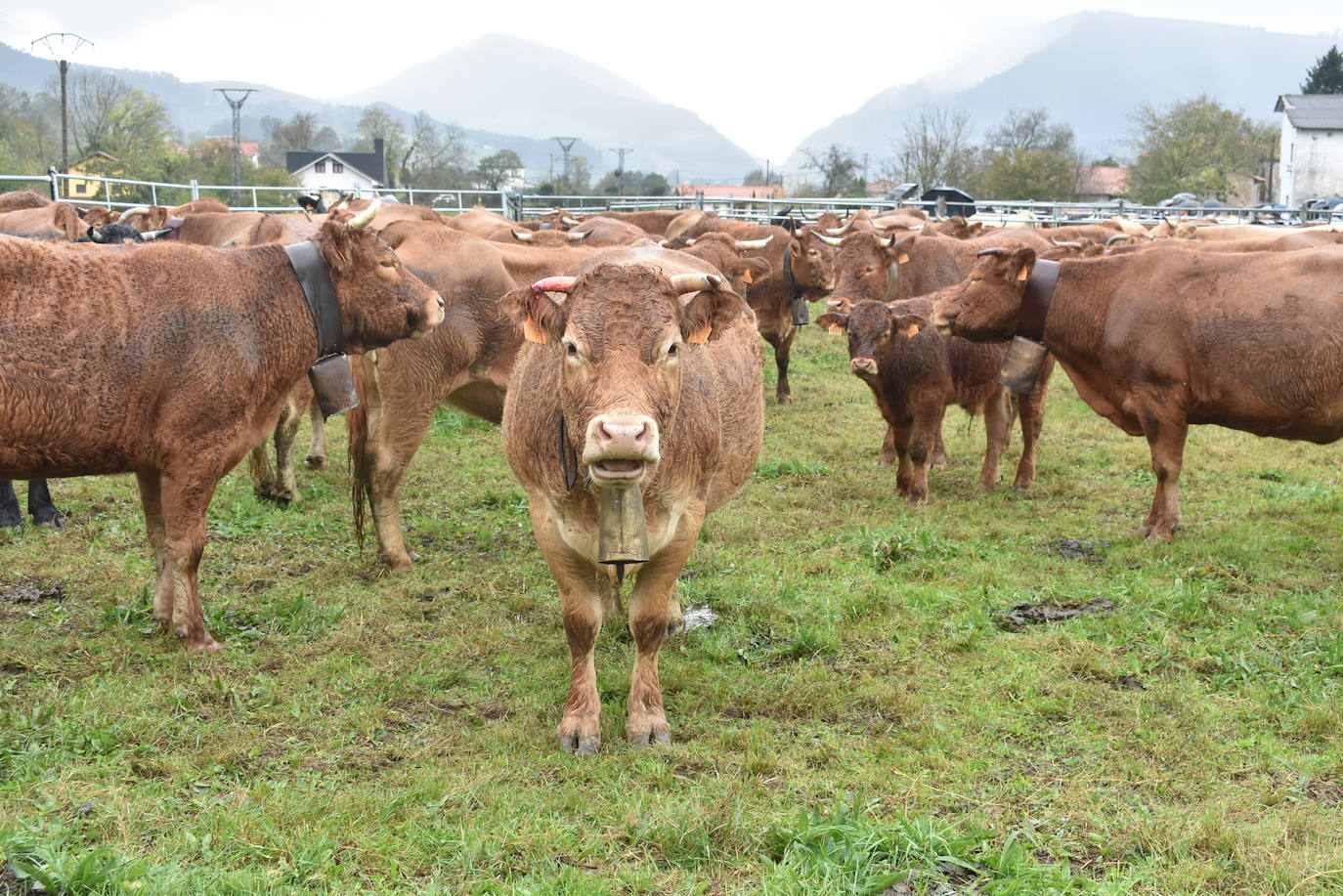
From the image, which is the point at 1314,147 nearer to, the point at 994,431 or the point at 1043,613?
the point at 994,431

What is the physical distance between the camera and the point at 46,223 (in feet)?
38.9

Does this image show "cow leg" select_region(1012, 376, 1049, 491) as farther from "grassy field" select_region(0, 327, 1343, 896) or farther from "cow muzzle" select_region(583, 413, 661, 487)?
"cow muzzle" select_region(583, 413, 661, 487)

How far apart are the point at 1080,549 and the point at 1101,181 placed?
11330cm

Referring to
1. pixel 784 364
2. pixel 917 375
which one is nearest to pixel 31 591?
pixel 917 375

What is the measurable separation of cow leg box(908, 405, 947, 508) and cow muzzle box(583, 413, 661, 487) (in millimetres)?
5783

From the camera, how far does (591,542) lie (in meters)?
4.68

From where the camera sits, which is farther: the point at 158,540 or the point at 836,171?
Result: the point at 836,171

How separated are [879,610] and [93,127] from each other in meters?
83.8

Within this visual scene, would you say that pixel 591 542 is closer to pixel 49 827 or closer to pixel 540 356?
pixel 540 356

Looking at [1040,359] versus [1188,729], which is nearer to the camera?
[1188,729]

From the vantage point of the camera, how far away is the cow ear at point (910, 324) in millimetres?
9320

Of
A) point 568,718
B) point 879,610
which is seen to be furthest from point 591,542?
point 879,610

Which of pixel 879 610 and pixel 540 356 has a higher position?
pixel 540 356

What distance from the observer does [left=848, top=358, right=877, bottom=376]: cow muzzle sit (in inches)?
365
